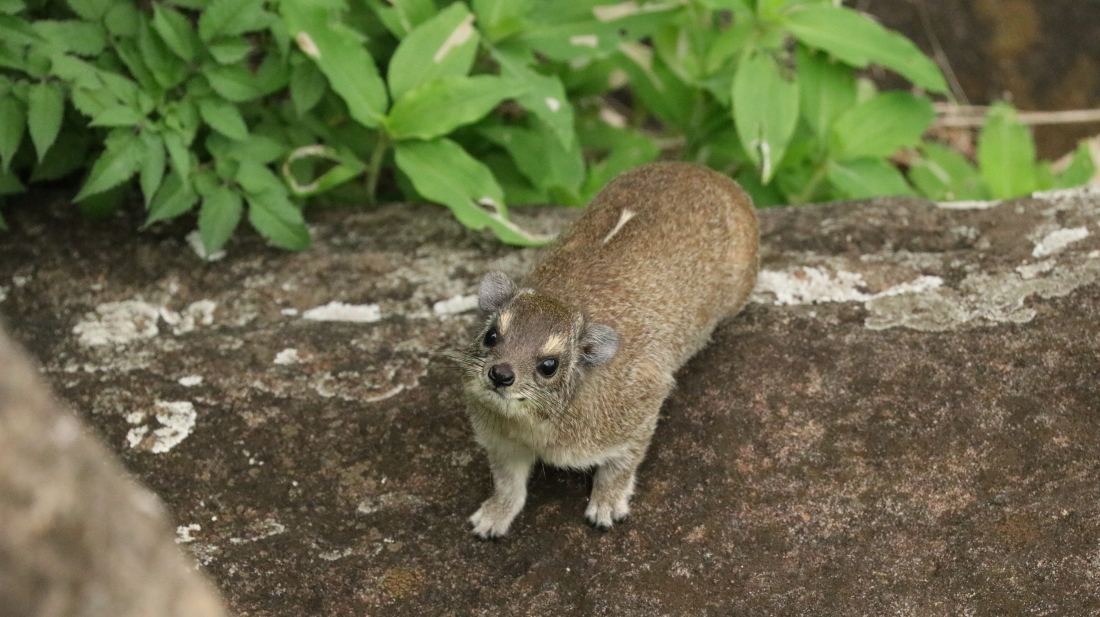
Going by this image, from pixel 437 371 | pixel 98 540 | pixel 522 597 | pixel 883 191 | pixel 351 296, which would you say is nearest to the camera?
pixel 98 540

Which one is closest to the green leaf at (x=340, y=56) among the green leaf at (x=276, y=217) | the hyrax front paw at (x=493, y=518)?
the green leaf at (x=276, y=217)

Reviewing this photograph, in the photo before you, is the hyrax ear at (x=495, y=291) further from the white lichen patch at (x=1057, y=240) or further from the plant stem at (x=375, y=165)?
the white lichen patch at (x=1057, y=240)

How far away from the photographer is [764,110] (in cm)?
725

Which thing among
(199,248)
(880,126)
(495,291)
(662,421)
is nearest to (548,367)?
(495,291)

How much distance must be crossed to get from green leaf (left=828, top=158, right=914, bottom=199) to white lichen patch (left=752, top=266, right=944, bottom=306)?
114 centimetres

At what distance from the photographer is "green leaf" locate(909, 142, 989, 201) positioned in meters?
8.57

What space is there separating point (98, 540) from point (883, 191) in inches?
245

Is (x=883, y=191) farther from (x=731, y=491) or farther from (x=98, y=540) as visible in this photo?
(x=98, y=540)

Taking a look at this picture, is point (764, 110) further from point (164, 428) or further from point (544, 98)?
point (164, 428)

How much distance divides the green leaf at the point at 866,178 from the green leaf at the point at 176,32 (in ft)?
13.5

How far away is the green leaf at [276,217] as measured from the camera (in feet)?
21.7

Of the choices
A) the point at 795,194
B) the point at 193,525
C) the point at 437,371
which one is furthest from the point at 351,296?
the point at 795,194

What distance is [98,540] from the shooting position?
234cm

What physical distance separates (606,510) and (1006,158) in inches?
186
